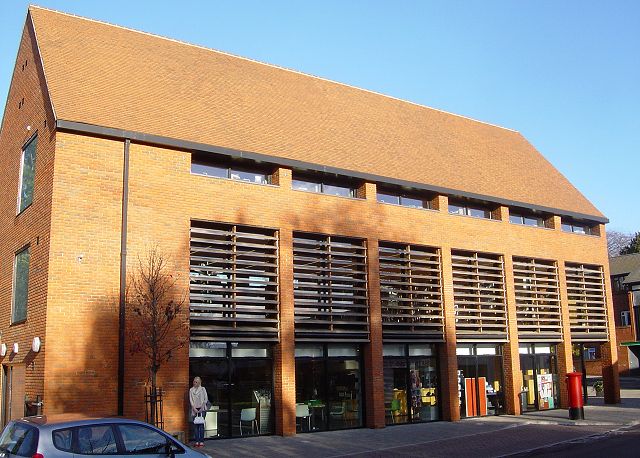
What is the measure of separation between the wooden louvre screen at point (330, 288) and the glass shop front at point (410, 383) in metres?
1.70

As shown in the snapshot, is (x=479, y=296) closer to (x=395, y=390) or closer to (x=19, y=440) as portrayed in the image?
(x=395, y=390)

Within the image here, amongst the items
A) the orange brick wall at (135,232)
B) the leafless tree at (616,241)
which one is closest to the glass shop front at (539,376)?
the orange brick wall at (135,232)

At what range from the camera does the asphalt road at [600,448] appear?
14.0 m

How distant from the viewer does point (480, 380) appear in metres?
22.8

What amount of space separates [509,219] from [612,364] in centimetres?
730

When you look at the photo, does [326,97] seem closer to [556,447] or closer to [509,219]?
[509,219]

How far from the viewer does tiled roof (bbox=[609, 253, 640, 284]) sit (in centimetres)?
5133

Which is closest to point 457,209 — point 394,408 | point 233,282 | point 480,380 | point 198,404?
point 480,380

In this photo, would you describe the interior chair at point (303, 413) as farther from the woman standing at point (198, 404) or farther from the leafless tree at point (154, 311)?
the leafless tree at point (154, 311)

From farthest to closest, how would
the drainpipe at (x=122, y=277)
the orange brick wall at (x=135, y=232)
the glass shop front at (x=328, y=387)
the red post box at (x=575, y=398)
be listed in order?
the red post box at (x=575, y=398) < the glass shop front at (x=328, y=387) < the drainpipe at (x=122, y=277) < the orange brick wall at (x=135, y=232)

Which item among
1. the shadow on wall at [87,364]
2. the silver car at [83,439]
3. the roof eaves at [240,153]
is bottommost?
the silver car at [83,439]

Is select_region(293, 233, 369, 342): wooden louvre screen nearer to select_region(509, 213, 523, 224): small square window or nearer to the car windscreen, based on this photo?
select_region(509, 213, 523, 224): small square window

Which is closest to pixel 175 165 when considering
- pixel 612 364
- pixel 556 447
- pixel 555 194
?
pixel 556 447

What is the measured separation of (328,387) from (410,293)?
3.88 m
